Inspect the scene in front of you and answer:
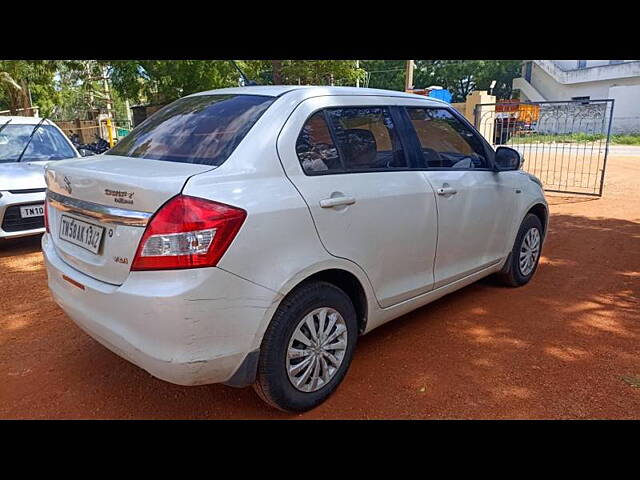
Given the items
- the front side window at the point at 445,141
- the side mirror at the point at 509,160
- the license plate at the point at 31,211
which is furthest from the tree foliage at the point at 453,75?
the front side window at the point at 445,141

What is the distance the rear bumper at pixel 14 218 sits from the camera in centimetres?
538

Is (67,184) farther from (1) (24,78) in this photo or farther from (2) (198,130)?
(1) (24,78)

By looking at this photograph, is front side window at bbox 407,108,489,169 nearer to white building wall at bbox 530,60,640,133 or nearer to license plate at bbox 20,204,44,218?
Result: license plate at bbox 20,204,44,218

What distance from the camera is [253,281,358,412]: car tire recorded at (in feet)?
7.84

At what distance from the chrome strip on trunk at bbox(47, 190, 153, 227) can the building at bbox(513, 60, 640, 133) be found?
31981mm

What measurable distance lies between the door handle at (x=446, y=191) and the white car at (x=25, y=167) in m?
4.67

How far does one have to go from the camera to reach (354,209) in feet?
8.76

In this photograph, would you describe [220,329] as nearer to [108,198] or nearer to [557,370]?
[108,198]

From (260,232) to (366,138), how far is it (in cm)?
112

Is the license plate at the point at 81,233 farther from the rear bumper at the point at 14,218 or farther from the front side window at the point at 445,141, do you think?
the rear bumper at the point at 14,218

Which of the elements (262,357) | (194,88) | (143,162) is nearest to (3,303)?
(143,162)

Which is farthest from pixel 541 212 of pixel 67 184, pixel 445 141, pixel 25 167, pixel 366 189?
pixel 25 167

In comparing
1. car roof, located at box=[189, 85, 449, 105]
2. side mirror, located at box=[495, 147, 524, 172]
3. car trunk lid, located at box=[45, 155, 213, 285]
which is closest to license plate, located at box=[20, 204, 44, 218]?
car trunk lid, located at box=[45, 155, 213, 285]

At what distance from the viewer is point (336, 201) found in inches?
101
